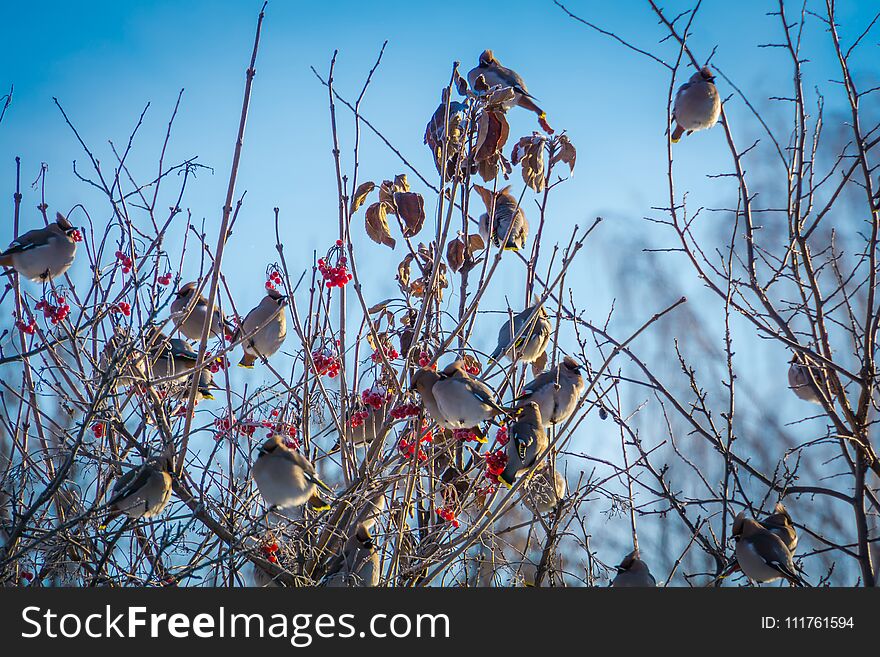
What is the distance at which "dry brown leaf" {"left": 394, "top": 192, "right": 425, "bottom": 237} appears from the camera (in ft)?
10.6

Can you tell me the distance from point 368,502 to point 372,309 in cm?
71

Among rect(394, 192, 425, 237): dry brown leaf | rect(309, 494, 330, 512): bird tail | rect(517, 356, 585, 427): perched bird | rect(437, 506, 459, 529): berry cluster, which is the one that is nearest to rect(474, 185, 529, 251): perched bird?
rect(394, 192, 425, 237): dry brown leaf

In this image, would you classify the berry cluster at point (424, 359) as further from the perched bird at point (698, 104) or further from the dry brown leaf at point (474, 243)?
the perched bird at point (698, 104)

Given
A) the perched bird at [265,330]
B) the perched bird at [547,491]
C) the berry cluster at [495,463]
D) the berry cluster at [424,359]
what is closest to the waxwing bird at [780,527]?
the perched bird at [547,491]

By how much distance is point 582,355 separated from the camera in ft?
12.1

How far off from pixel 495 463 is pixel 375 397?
44cm

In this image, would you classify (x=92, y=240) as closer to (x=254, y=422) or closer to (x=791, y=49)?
(x=254, y=422)

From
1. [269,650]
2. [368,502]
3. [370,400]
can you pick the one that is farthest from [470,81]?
[269,650]

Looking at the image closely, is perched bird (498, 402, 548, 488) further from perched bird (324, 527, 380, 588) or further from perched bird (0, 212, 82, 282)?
perched bird (0, 212, 82, 282)

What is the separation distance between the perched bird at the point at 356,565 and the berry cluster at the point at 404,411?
1.54 feet

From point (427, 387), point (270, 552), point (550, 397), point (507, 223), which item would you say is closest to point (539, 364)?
point (550, 397)

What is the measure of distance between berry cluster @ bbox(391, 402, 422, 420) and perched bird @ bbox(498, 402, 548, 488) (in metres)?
0.35

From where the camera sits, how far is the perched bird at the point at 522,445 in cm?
295

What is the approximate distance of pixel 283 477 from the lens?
106 inches
